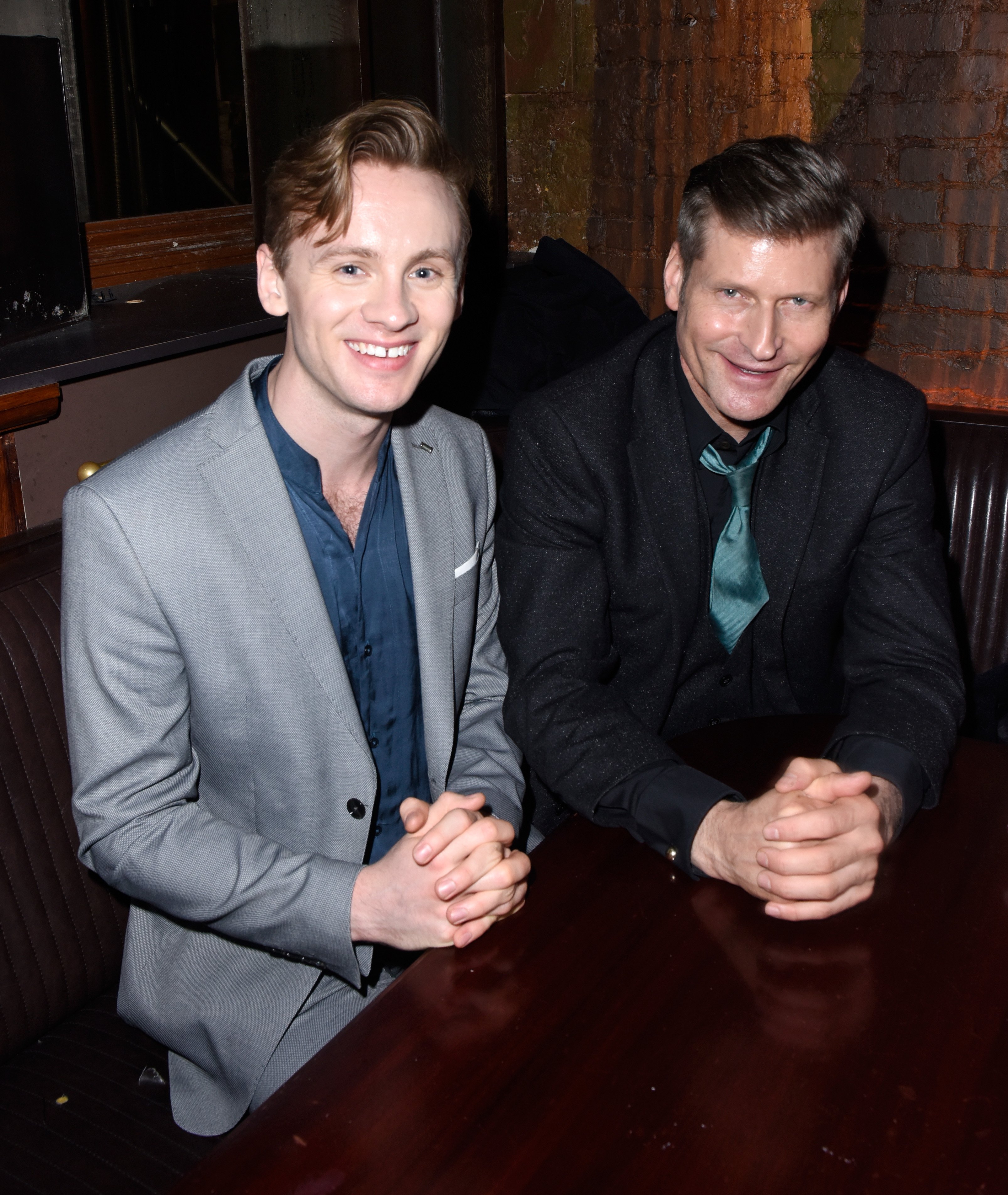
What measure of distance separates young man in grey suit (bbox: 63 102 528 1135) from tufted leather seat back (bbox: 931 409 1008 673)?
56.7 inches

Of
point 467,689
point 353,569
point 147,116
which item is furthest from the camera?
point 147,116

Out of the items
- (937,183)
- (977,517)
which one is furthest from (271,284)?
(937,183)

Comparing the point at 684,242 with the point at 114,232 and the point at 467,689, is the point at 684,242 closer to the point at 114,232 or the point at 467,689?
the point at 467,689

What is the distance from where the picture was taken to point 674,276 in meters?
1.71

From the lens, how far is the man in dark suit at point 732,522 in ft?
4.99

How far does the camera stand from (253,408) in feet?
4.46

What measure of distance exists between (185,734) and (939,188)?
2691mm

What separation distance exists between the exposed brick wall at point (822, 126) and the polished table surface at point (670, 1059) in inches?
94.2

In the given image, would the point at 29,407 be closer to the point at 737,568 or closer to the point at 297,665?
the point at 297,665

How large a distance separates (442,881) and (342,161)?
86cm

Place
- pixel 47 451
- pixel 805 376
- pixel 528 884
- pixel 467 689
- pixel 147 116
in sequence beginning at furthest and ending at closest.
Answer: pixel 147 116, pixel 47 451, pixel 805 376, pixel 467 689, pixel 528 884

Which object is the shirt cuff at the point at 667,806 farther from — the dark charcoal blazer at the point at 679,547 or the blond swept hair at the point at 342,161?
the blond swept hair at the point at 342,161

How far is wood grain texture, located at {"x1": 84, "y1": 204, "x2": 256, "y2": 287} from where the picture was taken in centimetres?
301

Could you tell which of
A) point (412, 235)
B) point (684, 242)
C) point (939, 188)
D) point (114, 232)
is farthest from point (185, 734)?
point (939, 188)
